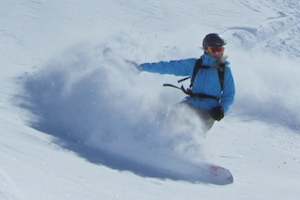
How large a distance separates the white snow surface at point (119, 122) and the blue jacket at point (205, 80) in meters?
0.28

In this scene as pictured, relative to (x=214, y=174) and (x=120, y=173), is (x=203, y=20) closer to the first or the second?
(x=214, y=174)

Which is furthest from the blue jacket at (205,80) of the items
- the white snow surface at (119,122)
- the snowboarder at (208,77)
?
the white snow surface at (119,122)

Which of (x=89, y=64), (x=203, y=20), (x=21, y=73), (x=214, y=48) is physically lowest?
(x=203, y=20)

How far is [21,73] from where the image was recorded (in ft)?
29.1

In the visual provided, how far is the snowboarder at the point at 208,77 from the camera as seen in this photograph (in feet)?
24.2

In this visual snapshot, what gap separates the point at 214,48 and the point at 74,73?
2.00m

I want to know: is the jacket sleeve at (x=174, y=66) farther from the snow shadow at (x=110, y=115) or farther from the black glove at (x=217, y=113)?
the black glove at (x=217, y=113)

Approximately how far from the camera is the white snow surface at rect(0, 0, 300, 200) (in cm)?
527

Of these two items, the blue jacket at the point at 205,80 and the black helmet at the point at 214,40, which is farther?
Answer: the blue jacket at the point at 205,80

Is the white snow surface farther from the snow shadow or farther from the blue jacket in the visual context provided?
the blue jacket

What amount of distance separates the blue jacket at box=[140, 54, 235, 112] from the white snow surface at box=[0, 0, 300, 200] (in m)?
0.28

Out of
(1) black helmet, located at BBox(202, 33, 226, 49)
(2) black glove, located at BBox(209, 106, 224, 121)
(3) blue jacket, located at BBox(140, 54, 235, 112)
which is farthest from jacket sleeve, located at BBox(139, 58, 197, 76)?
(2) black glove, located at BBox(209, 106, 224, 121)

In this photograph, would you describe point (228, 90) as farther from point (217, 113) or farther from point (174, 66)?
point (174, 66)

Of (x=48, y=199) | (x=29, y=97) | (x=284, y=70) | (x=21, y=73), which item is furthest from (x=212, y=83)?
(x=284, y=70)
